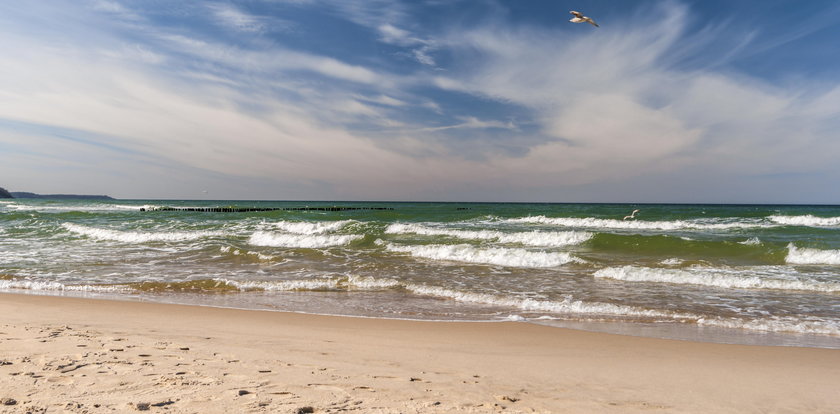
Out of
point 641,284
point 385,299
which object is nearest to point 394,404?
point 385,299

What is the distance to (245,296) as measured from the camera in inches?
380

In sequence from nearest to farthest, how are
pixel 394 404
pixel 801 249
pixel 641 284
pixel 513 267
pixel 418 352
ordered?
pixel 394 404 < pixel 418 352 < pixel 641 284 < pixel 513 267 < pixel 801 249

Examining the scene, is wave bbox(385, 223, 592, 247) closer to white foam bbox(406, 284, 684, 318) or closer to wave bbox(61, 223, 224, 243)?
white foam bbox(406, 284, 684, 318)

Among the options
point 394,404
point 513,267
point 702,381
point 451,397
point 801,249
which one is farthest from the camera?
point 801,249

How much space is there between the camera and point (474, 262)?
49.7 ft

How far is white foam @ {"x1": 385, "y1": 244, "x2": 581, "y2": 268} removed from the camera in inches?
582

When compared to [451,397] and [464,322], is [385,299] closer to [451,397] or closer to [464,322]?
[464,322]

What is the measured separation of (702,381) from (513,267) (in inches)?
379

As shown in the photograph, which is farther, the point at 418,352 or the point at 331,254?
the point at 331,254

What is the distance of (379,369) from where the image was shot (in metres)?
4.56

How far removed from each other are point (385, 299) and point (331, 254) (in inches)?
301

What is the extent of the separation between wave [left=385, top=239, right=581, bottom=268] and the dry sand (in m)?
8.01

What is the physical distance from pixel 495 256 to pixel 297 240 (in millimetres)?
10396

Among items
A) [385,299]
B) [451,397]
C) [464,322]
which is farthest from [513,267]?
[451,397]
